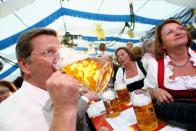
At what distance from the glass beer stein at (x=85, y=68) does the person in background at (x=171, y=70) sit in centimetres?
38

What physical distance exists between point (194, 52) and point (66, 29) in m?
6.72

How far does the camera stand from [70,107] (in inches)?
28.9

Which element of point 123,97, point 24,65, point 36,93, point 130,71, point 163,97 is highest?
point 24,65

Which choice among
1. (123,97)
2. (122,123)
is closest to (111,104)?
(123,97)

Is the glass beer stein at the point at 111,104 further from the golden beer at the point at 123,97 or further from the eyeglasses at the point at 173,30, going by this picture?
the eyeglasses at the point at 173,30

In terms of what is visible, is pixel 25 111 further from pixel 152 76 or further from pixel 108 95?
pixel 152 76

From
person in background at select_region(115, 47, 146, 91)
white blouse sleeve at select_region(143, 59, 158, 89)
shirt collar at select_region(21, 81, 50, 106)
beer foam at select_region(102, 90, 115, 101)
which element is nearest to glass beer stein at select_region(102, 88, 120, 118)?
beer foam at select_region(102, 90, 115, 101)

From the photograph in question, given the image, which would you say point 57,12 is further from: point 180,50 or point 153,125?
point 153,125

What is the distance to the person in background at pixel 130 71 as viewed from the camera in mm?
2438

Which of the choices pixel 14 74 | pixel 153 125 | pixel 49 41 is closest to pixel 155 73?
pixel 153 125

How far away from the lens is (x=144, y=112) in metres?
1.05

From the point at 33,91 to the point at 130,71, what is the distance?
5.85 feet

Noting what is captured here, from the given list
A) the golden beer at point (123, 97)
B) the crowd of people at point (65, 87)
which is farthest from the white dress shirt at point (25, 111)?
the golden beer at point (123, 97)

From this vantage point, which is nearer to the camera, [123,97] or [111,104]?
[111,104]
